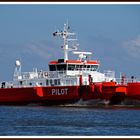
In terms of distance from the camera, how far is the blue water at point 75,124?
24578mm

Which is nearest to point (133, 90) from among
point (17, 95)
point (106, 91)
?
point (106, 91)

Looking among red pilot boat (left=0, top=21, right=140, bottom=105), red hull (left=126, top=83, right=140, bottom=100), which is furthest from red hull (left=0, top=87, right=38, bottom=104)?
red hull (left=126, top=83, right=140, bottom=100)

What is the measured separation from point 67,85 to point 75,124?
14905 mm

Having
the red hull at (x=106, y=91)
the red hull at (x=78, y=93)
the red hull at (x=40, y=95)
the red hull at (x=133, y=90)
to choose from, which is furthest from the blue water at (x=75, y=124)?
the red hull at (x=40, y=95)

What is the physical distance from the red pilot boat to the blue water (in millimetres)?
3588

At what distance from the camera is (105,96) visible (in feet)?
137

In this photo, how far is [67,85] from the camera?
43.7 metres

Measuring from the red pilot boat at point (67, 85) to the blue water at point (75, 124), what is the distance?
359 cm

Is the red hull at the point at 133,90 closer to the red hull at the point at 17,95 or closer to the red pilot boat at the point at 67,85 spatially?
the red pilot boat at the point at 67,85

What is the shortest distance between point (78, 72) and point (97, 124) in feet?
53.8

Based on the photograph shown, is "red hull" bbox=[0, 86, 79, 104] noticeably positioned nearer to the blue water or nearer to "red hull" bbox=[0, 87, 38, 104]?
"red hull" bbox=[0, 87, 38, 104]

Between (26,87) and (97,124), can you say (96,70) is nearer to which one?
(26,87)

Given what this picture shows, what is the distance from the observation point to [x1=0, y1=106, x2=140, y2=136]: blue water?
80.6 ft

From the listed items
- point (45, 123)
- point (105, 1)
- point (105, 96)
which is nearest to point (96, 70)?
point (105, 96)
